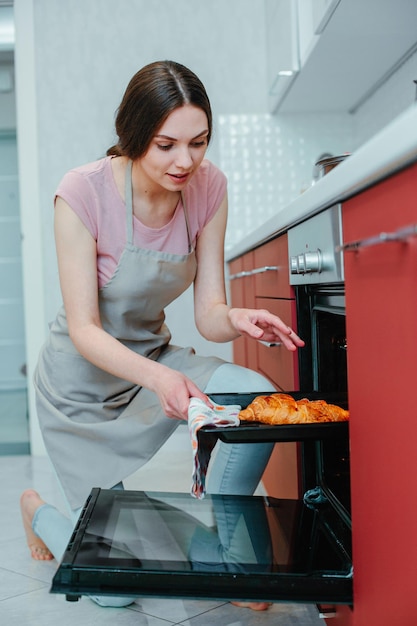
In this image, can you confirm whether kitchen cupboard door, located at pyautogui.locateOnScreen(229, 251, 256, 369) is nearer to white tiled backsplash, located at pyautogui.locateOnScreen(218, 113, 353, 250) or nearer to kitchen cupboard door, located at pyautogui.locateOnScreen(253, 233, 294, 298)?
kitchen cupboard door, located at pyautogui.locateOnScreen(253, 233, 294, 298)

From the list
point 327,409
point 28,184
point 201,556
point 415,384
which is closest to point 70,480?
point 201,556

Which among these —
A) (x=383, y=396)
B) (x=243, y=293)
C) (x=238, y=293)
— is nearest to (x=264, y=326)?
(x=383, y=396)

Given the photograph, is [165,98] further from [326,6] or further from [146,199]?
[326,6]

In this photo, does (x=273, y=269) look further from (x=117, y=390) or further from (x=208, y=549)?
(x=208, y=549)

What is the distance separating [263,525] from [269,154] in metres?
2.38

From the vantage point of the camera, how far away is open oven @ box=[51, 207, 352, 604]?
40.6 inches

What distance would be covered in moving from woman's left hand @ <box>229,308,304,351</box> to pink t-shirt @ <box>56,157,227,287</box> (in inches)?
10.5

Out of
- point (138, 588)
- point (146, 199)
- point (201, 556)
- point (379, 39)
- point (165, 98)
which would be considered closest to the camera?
point (138, 588)

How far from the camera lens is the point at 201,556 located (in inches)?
44.5

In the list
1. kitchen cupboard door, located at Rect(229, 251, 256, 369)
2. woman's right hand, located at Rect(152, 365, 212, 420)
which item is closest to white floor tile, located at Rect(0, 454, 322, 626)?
woman's right hand, located at Rect(152, 365, 212, 420)

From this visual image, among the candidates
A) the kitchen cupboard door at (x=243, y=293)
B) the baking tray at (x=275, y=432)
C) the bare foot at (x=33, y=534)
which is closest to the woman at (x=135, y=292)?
the bare foot at (x=33, y=534)

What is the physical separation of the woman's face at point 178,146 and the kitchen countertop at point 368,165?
0.71ft

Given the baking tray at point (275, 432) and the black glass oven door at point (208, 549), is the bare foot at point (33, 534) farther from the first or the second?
the baking tray at point (275, 432)

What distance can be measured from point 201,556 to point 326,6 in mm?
1652
